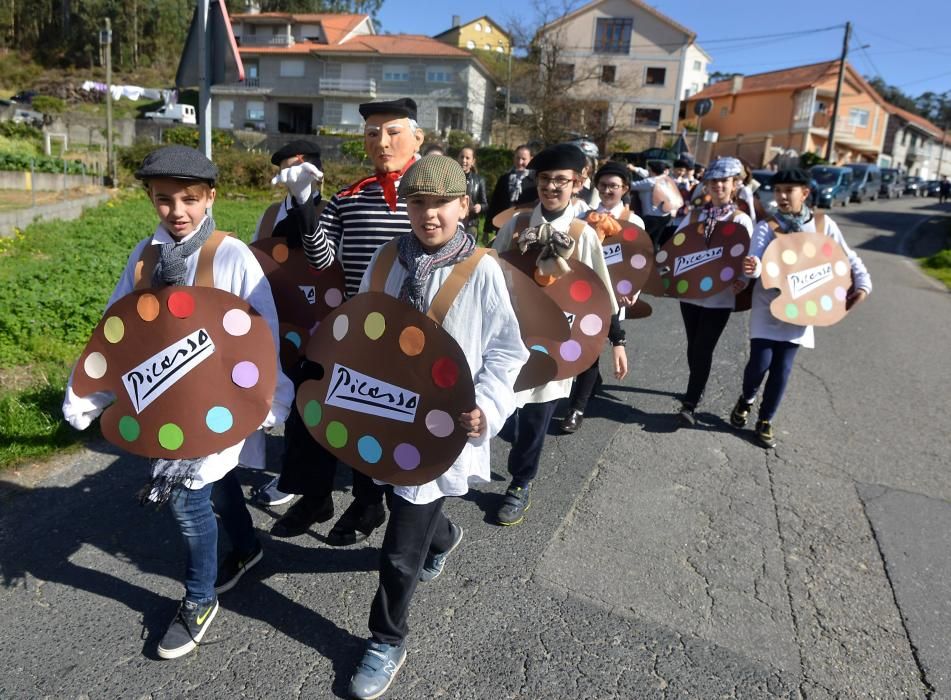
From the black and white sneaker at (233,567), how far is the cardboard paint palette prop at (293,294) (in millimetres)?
913

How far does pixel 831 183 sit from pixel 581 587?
2989cm

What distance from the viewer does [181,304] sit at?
2.35 metres

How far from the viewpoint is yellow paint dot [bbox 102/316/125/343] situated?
2393 mm

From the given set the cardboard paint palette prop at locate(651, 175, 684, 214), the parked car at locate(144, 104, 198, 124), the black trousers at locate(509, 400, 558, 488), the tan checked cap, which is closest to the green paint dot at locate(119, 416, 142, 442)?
the tan checked cap

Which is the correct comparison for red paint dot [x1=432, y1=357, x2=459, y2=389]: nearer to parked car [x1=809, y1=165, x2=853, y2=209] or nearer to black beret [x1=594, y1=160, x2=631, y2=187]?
black beret [x1=594, y1=160, x2=631, y2=187]

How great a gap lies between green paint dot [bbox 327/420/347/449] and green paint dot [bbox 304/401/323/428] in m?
0.06

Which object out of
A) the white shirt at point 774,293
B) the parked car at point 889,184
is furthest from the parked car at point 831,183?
the white shirt at point 774,293

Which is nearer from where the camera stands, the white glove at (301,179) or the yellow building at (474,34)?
the white glove at (301,179)

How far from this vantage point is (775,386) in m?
4.72

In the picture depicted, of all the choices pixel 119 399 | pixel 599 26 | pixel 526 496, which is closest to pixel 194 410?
pixel 119 399

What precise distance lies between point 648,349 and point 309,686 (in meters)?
5.53

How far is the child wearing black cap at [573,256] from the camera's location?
3500mm

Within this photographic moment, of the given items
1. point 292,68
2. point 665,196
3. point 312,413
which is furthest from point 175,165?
point 292,68

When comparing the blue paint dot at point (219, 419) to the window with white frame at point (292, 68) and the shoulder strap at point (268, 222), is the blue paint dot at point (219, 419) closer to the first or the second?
the shoulder strap at point (268, 222)
